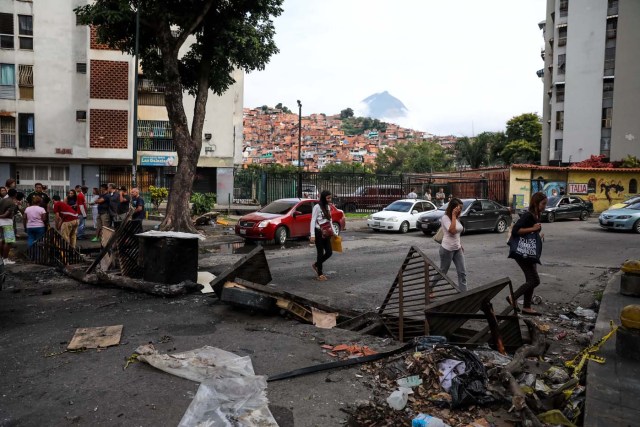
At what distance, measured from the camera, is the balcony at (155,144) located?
33406mm

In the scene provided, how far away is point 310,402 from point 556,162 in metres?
49.2

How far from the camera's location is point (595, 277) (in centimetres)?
1038

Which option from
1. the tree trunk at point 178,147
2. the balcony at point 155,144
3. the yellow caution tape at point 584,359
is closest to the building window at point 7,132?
the balcony at point 155,144

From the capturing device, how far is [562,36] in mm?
50281

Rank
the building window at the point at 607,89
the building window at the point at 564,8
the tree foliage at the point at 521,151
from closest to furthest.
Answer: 1. the building window at the point at 607,89
2. the building window at the point at 564,8
3. the tree foliage at the point at 521,151

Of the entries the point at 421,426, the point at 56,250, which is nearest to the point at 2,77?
the point at 56,250

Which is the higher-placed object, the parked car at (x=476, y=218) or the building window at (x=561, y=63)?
the building window at (x=561, y=63)

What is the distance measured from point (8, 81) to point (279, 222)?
25.4 meters

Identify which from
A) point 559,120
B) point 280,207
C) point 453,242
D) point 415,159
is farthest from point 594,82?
point 453,242

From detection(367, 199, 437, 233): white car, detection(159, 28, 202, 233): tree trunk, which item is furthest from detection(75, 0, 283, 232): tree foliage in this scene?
detection(367, 199, 437, 233): white car

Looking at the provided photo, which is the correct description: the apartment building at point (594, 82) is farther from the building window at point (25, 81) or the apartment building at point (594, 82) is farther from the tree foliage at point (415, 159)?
the building window at point (25, 81)

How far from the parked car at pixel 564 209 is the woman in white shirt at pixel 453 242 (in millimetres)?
18260

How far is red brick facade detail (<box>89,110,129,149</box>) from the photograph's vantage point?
30888 mm

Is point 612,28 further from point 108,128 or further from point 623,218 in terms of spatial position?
point 108,128
